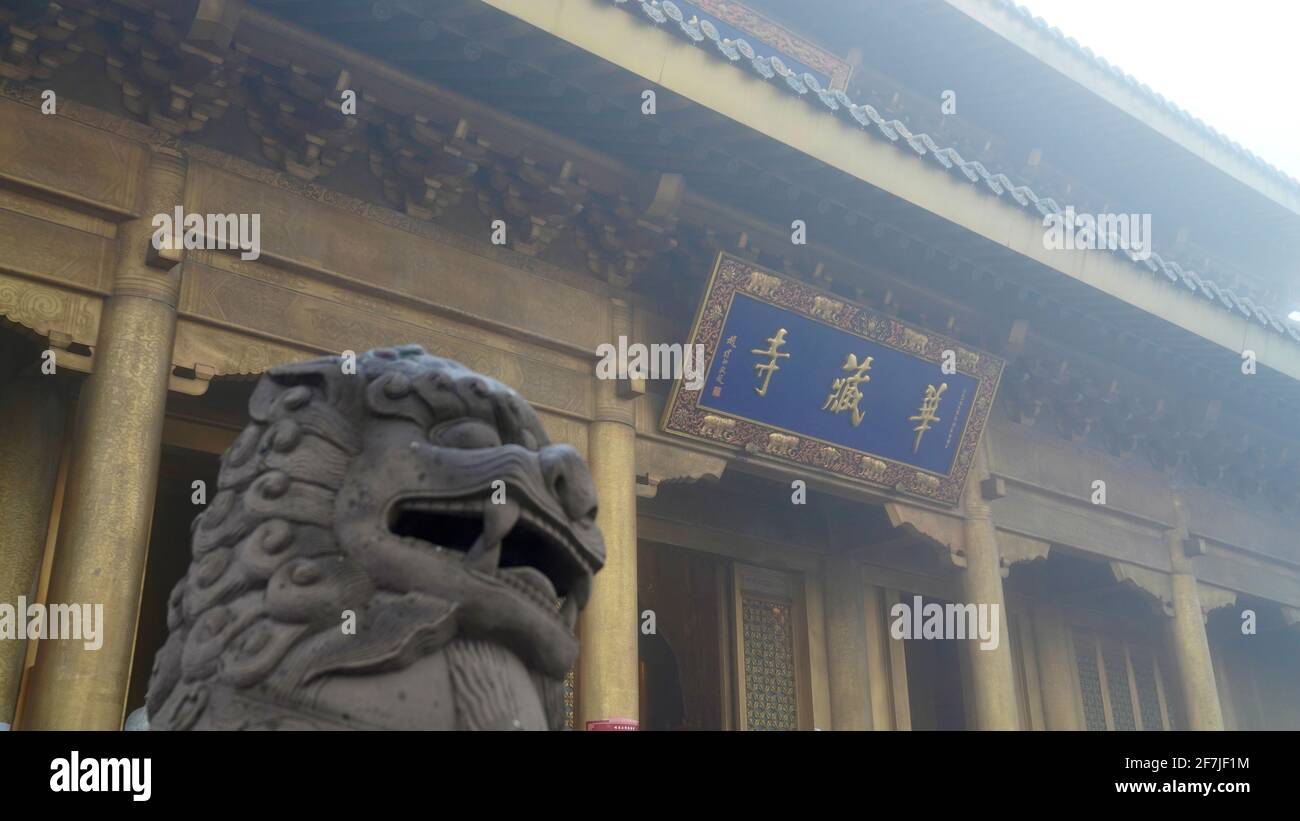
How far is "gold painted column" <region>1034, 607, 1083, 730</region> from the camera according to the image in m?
9.43

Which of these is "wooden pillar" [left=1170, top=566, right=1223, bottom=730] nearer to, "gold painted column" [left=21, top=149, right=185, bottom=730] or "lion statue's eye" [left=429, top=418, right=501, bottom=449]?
"gold painted column" [left=21, top=149, right=185, bottom=730]

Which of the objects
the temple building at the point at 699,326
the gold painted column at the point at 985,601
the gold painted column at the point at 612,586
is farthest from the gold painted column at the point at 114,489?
the gold painted column at the point at 985,601

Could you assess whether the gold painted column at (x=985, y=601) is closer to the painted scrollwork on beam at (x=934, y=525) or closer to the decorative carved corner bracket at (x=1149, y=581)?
the painted scrollwork on beam at (x=934, y=525)

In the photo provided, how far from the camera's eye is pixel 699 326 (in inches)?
236

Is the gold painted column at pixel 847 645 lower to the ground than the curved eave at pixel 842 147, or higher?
lower

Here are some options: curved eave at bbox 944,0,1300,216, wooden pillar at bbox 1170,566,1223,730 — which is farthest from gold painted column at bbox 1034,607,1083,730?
curved eave at bbox 944,0,1300,216

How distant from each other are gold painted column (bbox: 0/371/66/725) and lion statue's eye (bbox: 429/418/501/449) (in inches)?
129

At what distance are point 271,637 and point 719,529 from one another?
246 inches

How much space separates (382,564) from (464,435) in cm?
28

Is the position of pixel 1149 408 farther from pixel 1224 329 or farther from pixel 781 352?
pixel 781 352

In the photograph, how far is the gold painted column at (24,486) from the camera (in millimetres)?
4645

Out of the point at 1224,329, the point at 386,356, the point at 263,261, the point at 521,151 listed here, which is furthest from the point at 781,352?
the point at 386,356

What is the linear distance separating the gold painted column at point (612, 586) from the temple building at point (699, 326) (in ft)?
0.06

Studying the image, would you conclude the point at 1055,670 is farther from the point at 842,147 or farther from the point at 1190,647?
the point at 842,147
